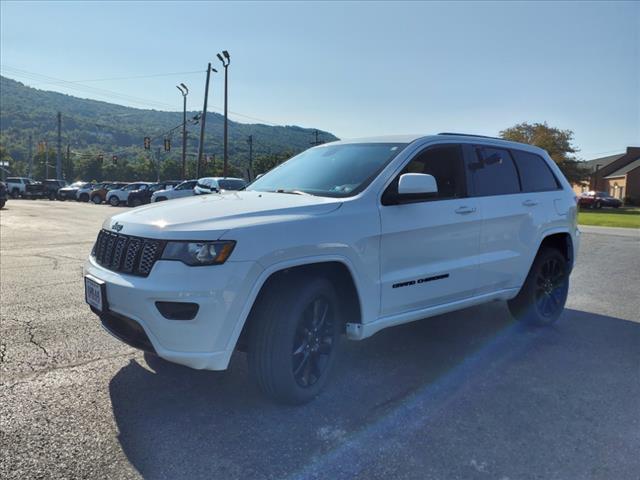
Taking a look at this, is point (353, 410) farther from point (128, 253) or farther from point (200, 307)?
point (128, 253)

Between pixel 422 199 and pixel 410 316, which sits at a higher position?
pixel 422 199

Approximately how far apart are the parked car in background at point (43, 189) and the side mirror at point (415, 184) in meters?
46.3

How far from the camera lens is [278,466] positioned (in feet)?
8.65

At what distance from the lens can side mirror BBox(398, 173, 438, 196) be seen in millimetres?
3537

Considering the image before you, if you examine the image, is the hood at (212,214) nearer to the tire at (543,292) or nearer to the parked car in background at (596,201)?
the tire at (543,292)

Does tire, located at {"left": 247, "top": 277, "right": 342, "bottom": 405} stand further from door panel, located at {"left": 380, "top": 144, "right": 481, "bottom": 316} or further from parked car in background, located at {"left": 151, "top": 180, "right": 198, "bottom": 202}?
parked car in background, located at {"left": 151, "top": 180, "right": 198, "bottom": 202}

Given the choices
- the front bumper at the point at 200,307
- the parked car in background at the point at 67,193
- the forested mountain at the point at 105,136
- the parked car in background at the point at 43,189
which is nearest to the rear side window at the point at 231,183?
the front bumper at the point at 200,307

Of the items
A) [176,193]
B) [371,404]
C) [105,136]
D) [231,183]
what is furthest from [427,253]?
[105,136]

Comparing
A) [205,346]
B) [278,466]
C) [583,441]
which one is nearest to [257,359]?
[205,346]

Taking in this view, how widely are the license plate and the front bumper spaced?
26cm

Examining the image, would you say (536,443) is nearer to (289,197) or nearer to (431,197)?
(431,197)

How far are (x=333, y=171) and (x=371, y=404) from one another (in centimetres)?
181

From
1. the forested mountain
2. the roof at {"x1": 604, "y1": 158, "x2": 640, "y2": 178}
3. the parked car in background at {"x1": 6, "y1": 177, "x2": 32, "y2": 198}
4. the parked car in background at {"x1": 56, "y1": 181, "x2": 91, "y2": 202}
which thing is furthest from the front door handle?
the forested mountain

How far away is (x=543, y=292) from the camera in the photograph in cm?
534
